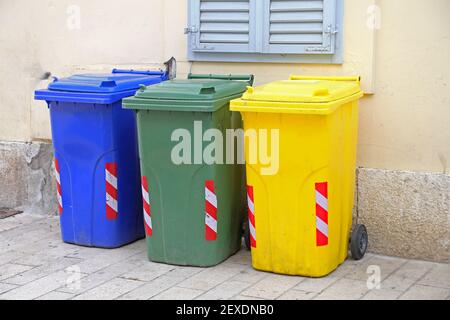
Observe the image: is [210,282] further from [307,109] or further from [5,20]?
[5,20]

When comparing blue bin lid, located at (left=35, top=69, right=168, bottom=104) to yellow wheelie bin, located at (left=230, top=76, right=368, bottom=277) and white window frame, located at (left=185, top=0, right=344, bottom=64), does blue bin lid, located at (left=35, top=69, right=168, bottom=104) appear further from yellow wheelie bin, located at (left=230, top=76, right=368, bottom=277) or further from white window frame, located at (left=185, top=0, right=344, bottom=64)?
yellow wheelie bin, located at (left=230, top=76, right=368, bottom=277)

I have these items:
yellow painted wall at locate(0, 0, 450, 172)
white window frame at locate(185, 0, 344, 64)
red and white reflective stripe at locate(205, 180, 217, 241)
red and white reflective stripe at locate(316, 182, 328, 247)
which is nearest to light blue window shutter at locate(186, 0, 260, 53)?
white window frame at locate(185, 0, 344, 64)

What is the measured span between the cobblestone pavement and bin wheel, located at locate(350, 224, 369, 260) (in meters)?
0.07

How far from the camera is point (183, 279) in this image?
234 inches

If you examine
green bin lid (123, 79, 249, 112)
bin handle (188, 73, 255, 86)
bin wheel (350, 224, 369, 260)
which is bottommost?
bin wheel (350, 224, 369, 260)

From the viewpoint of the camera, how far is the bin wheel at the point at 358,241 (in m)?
6.29

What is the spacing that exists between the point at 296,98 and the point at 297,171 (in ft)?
1.74

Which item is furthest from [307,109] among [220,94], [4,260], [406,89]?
[4,260]

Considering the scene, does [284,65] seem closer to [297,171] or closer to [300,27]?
[300,27]

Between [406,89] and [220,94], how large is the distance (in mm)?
1485

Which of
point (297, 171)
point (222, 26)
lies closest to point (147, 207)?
point (297, 171)

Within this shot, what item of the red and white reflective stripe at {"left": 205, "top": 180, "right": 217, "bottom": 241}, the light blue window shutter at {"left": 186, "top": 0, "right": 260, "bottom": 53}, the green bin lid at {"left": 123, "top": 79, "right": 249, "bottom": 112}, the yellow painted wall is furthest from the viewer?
the light blue window shutter at {"left": 186, "top": 0, "right": 260, "bottom": 53}

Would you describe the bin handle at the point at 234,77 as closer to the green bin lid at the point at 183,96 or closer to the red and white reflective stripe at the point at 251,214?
the green bin lid at the point at 183,96

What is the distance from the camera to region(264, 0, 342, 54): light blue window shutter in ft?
21.4
